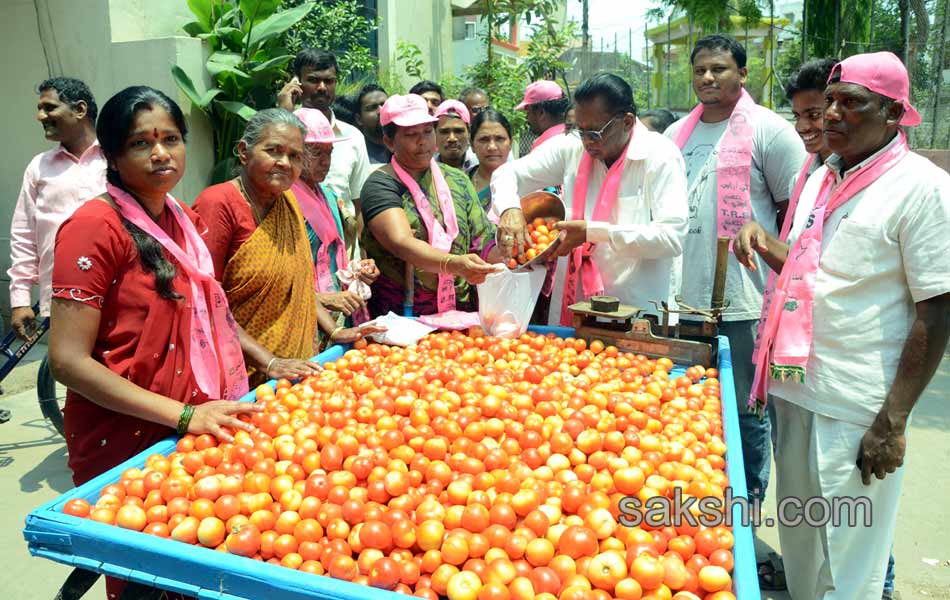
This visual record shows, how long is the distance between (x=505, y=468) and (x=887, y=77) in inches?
71.5

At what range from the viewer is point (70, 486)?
13.9 feet

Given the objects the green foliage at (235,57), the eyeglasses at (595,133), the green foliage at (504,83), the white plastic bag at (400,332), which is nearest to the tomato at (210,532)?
the white plastic bag at (400,332)

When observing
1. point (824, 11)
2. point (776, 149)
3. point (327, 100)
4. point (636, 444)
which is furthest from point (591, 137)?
point (824, 11)

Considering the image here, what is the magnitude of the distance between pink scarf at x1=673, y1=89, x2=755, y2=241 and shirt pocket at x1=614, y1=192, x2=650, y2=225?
532 mm

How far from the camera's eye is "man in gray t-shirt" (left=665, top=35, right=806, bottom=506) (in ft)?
11.8

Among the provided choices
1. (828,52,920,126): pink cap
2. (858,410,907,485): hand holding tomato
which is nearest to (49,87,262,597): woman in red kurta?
(858,410,907,485): hand holding tomato

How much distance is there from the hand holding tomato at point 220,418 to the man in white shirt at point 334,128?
2.74 meters

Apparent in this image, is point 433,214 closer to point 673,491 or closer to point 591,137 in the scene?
point 591,137

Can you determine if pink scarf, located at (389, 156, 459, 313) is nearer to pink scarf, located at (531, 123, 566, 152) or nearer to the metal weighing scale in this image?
the metal weighing scale

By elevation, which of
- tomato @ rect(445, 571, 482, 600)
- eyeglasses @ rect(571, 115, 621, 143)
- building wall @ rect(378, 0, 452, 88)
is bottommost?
tomato @ rect(445, 571, 482, 600)

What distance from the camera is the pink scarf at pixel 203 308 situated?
7.07 feet

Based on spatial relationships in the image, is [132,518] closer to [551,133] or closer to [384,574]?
[384,574]

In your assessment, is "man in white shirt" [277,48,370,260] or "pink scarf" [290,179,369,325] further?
"man in white shirt" [277,48,370,260]

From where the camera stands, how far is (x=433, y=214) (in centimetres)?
347
